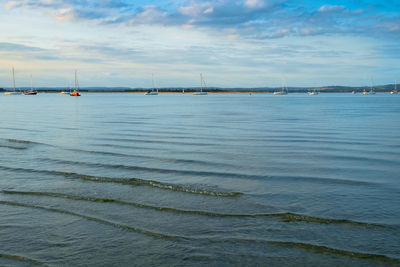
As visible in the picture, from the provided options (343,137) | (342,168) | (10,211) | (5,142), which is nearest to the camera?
(10,211)

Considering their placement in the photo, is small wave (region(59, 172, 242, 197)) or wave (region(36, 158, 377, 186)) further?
wave (region(36, 158, 377, 186))

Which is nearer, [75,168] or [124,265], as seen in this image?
[124,265]

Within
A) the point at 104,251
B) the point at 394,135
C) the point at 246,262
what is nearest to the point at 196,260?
the point at 246,262

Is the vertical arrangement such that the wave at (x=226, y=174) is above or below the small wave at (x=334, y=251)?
above

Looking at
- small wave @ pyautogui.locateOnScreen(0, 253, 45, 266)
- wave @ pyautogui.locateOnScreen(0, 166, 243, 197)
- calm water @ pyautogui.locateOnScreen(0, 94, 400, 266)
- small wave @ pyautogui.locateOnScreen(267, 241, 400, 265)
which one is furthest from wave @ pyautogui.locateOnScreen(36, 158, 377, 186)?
small wave @ pyautogui.locateOnScreen(0, 253, 45, 266)

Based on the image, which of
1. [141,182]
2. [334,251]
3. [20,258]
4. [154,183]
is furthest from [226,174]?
[20,258]

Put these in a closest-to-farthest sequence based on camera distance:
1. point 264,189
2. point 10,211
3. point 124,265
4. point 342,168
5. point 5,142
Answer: point 124,265 → point 10,211 → point 264,189 → point 342,168 → point 5,142

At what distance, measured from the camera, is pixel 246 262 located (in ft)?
21.4

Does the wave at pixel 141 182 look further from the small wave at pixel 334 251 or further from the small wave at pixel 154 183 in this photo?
the small wave at pixel 334 251

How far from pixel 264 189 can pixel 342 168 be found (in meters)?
4.51

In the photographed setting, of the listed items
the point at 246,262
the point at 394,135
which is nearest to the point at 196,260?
the point at 246,262

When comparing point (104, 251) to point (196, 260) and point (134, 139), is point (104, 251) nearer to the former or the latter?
point (196, 260)

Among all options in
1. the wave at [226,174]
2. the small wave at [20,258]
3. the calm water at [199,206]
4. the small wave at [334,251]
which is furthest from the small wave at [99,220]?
the wave at [226,174]

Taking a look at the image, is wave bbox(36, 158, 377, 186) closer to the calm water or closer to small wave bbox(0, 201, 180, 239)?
the calm water
